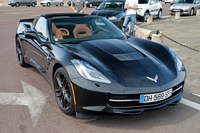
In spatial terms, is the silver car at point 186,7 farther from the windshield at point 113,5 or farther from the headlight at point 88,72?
the headlight at point 88,72

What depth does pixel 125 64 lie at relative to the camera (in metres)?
3.59

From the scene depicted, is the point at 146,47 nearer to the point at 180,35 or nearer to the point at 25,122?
the point at 25,122

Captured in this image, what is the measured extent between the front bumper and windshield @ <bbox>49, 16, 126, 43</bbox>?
1397mm

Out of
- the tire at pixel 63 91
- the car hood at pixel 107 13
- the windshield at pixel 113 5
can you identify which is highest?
the windshield at pixel 113 5

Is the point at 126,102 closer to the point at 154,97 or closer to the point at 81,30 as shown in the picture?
the point at 154,97

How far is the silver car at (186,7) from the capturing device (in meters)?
20.0

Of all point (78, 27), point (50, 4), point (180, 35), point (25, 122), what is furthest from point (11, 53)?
point (50, 4)

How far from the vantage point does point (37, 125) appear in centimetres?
347

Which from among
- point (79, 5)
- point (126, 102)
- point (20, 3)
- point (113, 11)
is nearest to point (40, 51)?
point (126, 102)

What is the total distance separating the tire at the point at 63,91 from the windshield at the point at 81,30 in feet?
2.53

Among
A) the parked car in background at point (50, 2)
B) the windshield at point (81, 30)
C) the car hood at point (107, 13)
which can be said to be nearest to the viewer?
the windshield at point (81, 30)

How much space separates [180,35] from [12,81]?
326 inches

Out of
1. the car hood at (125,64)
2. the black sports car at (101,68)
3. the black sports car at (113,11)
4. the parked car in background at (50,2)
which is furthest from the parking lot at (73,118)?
the parked car in background at (50,2)

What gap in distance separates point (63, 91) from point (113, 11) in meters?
9.26
